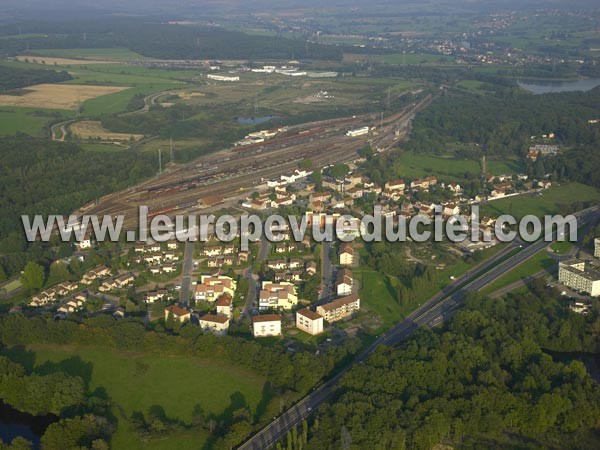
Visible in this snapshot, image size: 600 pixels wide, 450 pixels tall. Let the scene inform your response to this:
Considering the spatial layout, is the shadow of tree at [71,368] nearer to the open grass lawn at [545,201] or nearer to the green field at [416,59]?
the open grass lawn at [545,201]

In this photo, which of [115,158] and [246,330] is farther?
[115,158]

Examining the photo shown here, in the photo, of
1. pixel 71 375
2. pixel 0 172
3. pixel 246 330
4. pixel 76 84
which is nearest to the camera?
pixel 71 375

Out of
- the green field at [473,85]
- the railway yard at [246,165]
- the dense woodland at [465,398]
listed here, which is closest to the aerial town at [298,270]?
the dense woodland at [465,398]

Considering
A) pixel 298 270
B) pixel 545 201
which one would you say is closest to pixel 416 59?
pixel 545 201

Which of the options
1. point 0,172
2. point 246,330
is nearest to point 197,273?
point 246,330

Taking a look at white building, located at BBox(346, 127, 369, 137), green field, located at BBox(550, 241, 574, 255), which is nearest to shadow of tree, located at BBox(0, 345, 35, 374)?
green field, located at BBox(550, 241, 574, 255)

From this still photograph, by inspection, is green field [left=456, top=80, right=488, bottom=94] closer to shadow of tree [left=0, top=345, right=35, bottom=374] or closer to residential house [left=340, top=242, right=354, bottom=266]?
residential house [left=340, top=242, right=354, bottom=266]

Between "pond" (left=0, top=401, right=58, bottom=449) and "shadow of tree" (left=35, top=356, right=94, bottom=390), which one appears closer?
"pond" (left=0, top=401, right=58, bottom=449)

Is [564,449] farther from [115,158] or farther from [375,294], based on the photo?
[115,158]
